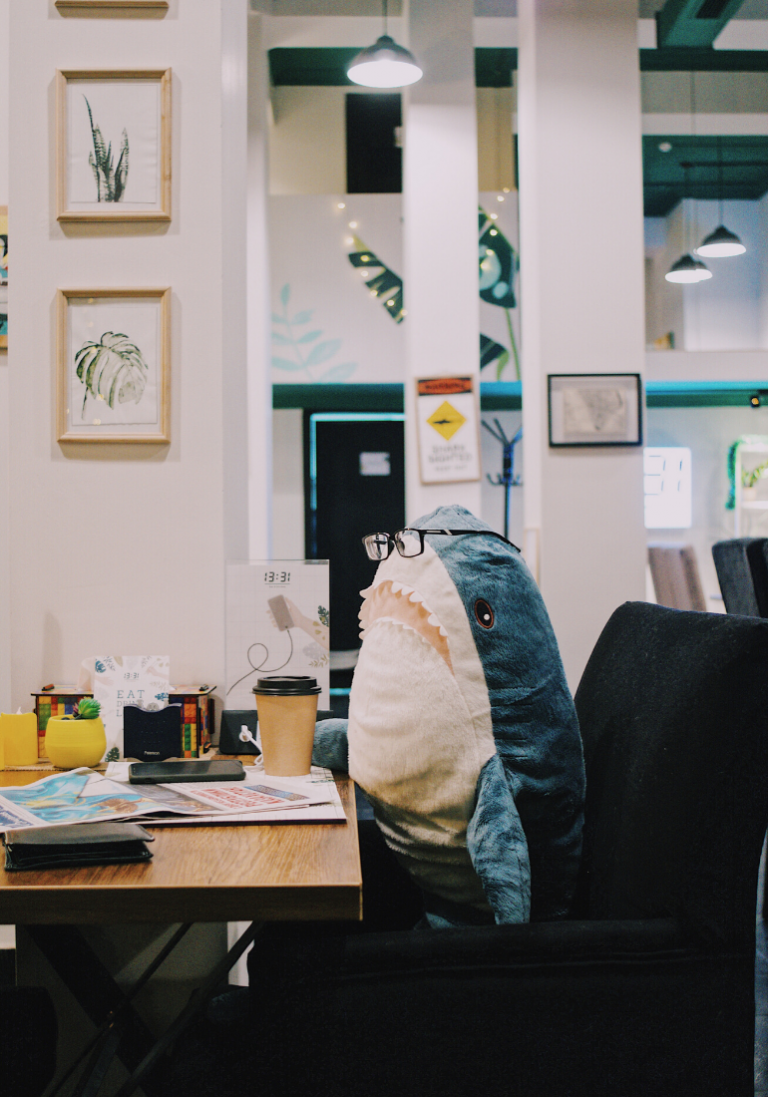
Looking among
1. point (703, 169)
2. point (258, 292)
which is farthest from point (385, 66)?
point (703, 169)

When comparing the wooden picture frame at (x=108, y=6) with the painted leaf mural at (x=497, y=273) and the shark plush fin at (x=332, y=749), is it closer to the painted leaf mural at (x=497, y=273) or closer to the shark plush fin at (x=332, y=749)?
the shark plush fin at (x=332, y=749)

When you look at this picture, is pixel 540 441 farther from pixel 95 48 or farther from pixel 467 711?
pixel 467 711

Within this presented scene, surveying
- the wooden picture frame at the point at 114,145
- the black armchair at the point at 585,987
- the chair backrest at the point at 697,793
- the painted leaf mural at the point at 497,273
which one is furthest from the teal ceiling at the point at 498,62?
the black armchair at the point at 585,987

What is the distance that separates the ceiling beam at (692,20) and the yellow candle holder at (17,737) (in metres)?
4.75

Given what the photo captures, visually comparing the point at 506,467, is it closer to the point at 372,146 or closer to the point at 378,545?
the point at 372,146

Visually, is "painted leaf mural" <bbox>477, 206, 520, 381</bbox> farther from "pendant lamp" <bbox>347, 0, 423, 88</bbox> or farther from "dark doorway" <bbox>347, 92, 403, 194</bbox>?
"pendant lamp" <bbox>347, 0, 423, 88</bbox>

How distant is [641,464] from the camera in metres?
3.94

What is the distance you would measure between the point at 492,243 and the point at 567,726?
17.7 feet

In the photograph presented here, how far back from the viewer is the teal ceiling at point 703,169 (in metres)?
6.87

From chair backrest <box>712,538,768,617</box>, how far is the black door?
399 centimetres

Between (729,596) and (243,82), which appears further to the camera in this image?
(729,596)

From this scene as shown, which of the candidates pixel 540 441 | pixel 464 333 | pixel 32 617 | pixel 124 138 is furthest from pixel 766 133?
pixel 32 617

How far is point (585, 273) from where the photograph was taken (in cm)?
391

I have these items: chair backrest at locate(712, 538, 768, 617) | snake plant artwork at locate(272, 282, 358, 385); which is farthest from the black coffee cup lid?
snake plant artwork at locate(272, 282, 358, 385)
